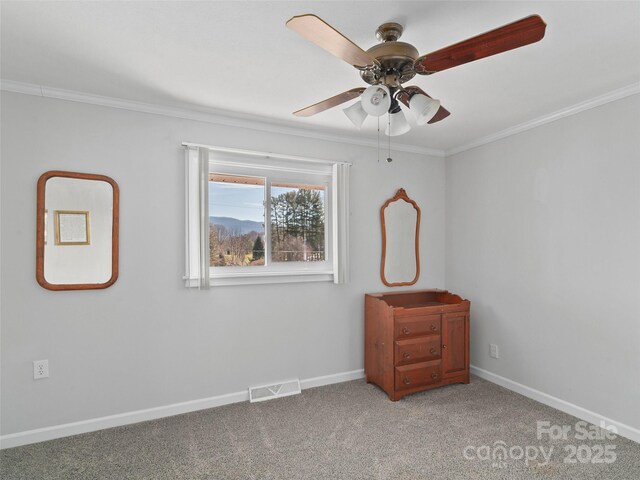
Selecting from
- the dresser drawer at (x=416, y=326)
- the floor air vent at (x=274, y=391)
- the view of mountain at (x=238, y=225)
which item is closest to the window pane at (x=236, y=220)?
the view of mountain at (x=238, y=225)

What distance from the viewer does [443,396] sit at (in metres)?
3.12

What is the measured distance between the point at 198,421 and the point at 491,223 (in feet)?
9.94

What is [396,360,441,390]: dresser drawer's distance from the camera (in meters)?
3.09

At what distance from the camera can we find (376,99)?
5.40 ft

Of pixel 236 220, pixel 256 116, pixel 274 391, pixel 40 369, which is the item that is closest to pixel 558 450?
pixel 274 391

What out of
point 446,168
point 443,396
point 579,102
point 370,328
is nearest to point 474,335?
point 443,396

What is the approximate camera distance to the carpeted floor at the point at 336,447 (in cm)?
210

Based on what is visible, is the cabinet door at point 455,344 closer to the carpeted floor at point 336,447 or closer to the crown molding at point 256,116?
the carpeted floor at point 336,447

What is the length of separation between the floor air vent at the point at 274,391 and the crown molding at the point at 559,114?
2.83 metres

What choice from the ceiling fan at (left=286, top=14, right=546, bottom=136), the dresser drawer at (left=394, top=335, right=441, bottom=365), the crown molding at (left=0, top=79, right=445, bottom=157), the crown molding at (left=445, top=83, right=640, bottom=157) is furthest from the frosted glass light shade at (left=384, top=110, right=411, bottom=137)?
the dresser drawer at (left=394, top=335, right=441, bottom=365)

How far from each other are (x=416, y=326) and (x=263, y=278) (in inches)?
54.5

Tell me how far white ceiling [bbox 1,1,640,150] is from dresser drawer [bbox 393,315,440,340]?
173 centimetres

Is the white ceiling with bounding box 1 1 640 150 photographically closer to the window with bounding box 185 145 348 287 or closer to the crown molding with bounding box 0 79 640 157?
the crown molding with bounding box 0 79 640 157

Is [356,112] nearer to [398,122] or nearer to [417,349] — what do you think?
[398,122]
